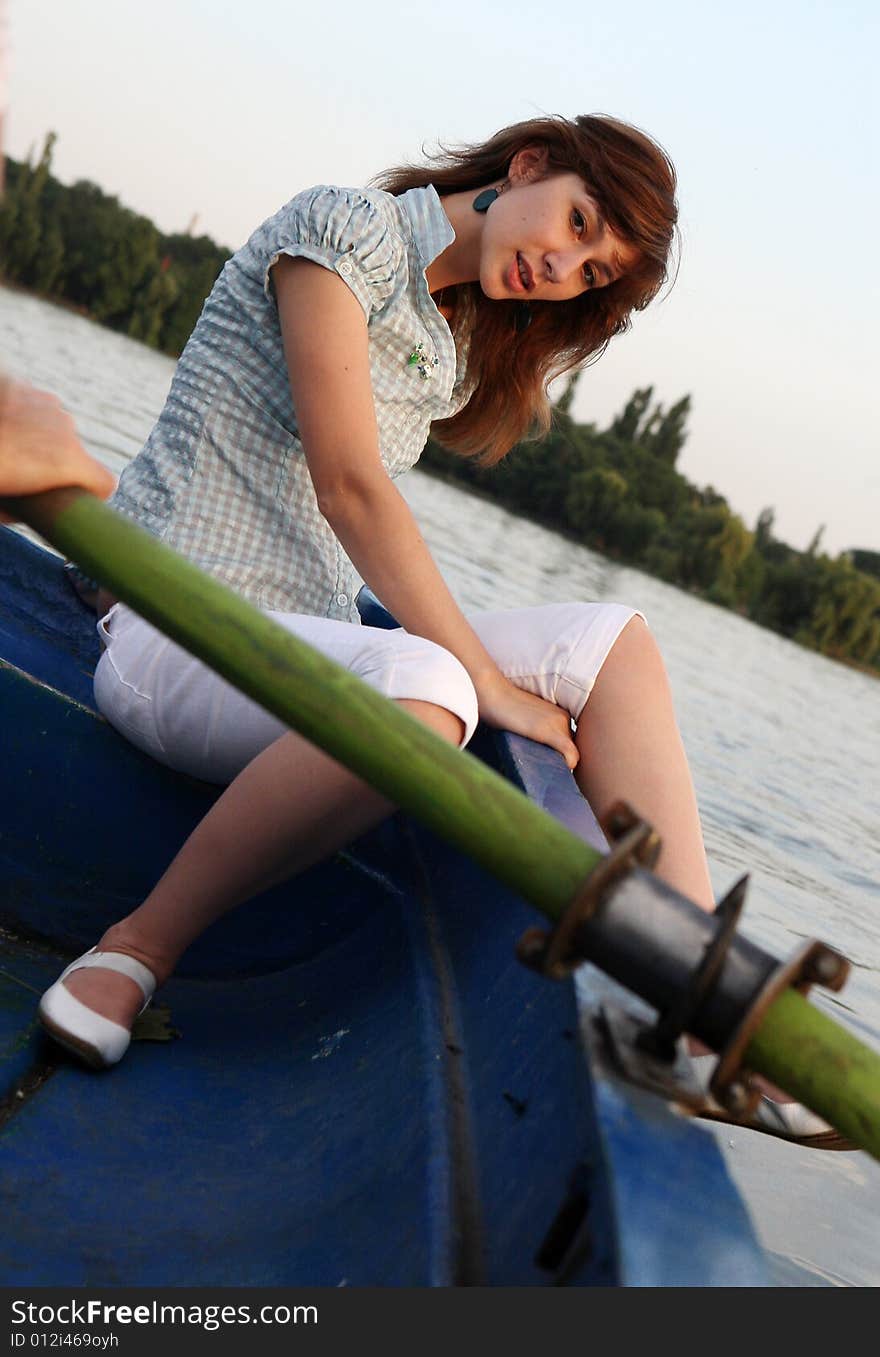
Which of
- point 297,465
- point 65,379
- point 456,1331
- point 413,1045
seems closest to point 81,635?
point 297,465

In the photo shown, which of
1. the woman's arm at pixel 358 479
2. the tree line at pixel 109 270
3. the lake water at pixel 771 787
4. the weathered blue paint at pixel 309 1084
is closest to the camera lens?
the weathered blue paint at pixel 309 1084

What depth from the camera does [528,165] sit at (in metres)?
1.78

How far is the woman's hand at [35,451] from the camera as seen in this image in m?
0.82

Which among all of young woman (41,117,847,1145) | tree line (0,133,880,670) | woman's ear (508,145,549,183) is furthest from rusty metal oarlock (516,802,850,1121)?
tree line (0,133,880,670)

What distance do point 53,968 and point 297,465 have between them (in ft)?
2.28

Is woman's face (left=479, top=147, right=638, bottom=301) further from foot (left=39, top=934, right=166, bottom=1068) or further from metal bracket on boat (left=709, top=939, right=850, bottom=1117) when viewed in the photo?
metal bracket on boat (left=709, top=939, right=850, bottom=1117)

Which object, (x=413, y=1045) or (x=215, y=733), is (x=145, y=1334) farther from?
(x=215, y=733)

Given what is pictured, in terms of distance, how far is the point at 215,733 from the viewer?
1432mm

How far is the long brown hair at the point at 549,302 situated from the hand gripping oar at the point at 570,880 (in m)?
1.15

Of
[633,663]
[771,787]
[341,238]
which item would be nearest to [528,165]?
[341,238]

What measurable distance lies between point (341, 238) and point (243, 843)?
0.73 meters

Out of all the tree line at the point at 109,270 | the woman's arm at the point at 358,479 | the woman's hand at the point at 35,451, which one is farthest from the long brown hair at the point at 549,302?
the tree line at the point at 109,270

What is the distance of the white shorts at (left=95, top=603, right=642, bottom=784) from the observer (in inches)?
51.8

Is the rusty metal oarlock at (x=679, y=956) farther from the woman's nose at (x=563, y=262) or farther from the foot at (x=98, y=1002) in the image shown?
the woman's nose at (x=563, y=262)
